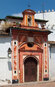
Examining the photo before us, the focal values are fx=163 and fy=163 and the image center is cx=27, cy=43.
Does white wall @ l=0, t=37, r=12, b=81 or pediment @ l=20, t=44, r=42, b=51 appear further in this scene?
pediment @ l=20, t=44, r=42, b=51

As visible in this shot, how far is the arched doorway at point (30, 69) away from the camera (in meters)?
16.1

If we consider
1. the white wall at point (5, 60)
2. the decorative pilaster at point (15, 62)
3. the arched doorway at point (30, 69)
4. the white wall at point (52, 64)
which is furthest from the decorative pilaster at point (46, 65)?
the white wall at point (5, 60)

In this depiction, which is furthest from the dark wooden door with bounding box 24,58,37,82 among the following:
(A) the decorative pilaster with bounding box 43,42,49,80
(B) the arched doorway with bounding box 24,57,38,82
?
(A) the decorative pilaster with bounding box 43,42,49,80

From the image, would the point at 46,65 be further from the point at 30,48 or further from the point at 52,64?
the point at 30,48

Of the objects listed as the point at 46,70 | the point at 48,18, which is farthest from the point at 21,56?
the point at 48,18

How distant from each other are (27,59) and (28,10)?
5.00 meters

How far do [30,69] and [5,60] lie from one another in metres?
2.75

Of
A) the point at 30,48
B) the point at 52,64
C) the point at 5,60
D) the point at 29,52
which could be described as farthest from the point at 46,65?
the point at 5,60

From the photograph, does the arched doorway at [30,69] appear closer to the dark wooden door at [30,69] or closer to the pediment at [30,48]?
the dark wooden door at [30,69]

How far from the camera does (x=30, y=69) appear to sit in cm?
1631

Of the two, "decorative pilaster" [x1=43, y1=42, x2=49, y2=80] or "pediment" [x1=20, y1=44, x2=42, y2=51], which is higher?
"pediment" [x1=20, y1=44, x2=42, y2=51]

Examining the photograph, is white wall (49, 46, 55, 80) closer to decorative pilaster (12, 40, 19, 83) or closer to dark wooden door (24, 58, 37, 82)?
dark wooden door (24, 58, 37, 82)

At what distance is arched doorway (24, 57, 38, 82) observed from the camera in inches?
635

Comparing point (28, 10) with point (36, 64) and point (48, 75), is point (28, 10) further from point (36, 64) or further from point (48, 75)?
point (48, 75)
